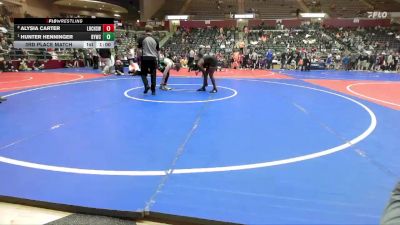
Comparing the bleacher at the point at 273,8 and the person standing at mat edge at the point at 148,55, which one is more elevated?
the bleacher at the point at 273,8

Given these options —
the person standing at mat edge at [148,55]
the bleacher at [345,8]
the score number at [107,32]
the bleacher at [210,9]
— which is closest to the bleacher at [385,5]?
the bleacher at [345,8]

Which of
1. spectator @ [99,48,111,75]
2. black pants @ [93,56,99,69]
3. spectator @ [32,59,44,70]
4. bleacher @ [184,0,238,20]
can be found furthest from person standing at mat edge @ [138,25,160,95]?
bleacher @ [184,0,238,20]

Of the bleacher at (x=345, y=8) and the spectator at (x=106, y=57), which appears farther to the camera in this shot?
the bleacher at (x=345, y=8)

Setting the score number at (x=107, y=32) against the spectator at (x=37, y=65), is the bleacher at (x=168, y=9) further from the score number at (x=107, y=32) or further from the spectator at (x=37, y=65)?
the score number at (x=107, y=32)

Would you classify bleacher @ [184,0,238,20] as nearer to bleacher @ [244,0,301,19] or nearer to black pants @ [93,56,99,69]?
bleacher @ [244,0,301,19]

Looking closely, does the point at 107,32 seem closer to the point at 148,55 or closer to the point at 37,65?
the point at 148,55

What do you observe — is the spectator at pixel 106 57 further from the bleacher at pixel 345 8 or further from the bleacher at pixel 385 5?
the bleacher at pixel 385 5

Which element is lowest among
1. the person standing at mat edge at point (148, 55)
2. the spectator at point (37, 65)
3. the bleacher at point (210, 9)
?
the spectator at point (37, 65)

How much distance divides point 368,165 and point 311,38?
28911mm
